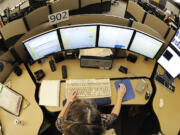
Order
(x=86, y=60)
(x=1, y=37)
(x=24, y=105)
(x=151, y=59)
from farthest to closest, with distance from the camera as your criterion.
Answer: (x=1, y=37)
(x=151, y=59)
(x=86, y=60)
(x=24, y=105)

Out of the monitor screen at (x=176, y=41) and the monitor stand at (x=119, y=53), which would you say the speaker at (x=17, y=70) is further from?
the monitor screen at (x=176, y=41)

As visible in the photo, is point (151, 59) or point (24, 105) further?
point (151, 59)

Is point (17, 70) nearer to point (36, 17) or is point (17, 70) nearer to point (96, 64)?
point (96, 64)

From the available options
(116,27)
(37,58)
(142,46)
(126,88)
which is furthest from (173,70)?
(37,58)

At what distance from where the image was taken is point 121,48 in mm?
1813

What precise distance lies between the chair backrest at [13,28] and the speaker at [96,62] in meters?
1.32

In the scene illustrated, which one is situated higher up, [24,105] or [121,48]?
[121,48]

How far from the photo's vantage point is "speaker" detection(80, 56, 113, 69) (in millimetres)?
1706

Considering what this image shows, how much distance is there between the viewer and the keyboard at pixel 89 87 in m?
1.54

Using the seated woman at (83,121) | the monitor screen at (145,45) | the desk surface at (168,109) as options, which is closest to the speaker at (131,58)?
the monitor screen at (145,45)

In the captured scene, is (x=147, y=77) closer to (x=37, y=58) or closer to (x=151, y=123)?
(x=151, y=123)

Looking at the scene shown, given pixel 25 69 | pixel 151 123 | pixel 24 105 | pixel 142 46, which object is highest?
pixel 142 46

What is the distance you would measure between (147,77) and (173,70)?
280 millimetres

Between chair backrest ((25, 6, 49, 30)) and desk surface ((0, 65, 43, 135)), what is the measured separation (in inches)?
49.1
